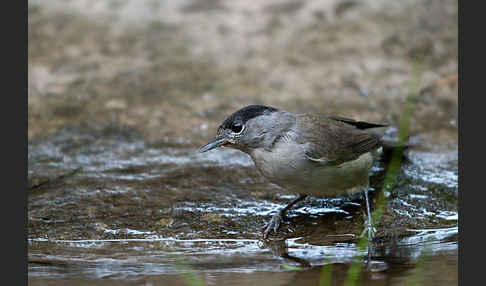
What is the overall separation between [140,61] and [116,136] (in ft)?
5.79

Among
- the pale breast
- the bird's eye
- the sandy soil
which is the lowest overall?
the pale breast

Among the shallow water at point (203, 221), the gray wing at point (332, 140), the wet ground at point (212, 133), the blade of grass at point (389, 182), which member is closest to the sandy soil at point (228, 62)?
the wet ground at point (212, 133)

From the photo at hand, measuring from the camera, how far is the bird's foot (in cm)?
492

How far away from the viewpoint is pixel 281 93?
7551mm

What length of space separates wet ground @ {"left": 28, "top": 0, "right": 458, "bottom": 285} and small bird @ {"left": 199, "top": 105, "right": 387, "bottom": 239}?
0.98 ft

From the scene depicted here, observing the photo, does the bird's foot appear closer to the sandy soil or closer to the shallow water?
the shallow water

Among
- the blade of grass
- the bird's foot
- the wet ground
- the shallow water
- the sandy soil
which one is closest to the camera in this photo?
the blade of grass

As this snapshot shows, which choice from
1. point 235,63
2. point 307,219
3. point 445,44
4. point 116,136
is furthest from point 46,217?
point 445,44

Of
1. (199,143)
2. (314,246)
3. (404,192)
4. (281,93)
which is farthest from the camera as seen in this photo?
(281,93)

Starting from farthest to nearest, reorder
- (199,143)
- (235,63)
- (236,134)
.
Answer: (235,63) → (199,143) → (236,134)

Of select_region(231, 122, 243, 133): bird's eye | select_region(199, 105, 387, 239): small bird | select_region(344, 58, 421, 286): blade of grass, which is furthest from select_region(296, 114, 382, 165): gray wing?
select_region(231, 122, 243, 133): bird's eye

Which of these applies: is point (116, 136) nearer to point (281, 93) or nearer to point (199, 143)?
point (199, 143)

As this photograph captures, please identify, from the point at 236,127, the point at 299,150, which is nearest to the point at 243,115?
the point at 236,127

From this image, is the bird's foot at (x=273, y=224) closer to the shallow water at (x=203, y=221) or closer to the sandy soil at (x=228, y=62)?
the shallow water at (x=203, y=221)
